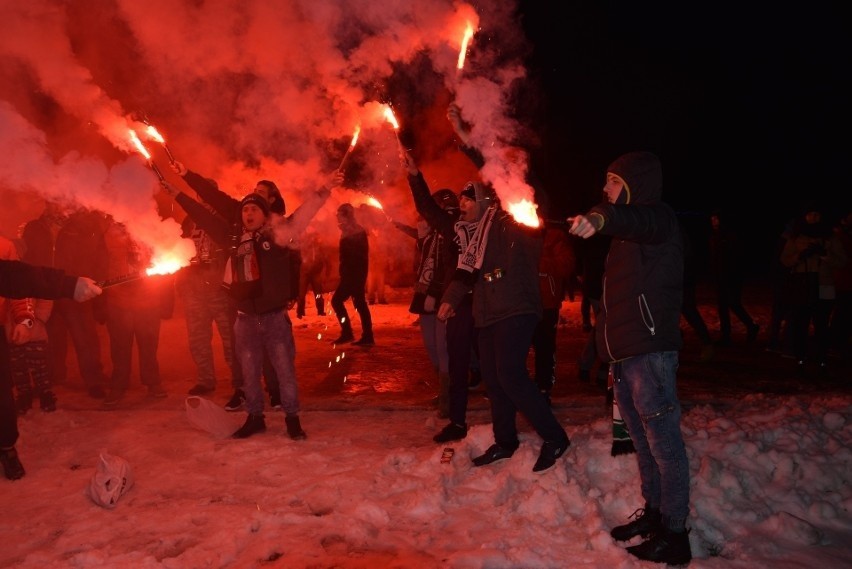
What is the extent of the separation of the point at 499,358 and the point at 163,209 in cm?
1336

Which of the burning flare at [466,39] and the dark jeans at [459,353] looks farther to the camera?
the burning flare at [466,39]

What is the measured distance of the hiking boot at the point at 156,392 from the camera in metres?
7.28

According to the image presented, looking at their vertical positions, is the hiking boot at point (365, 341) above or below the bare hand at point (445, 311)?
below

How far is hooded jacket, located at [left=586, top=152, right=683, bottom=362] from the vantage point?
11.5ft

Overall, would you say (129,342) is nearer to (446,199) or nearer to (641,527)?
(446,199)

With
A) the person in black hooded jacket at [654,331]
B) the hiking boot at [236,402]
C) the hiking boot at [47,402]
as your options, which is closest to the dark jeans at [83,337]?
the hiking boot at [47,402]

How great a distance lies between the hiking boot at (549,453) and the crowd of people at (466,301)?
0.04 ft

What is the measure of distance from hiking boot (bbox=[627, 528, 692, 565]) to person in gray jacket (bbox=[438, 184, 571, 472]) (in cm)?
109

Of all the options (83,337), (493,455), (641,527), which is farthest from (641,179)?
(83,337)

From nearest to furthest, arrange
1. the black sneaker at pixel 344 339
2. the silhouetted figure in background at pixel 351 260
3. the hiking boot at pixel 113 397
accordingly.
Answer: the hiking boot at pixel 113 397 → the silhouetted figure in background at pixel 351 260 → the black sneaker at pixel 344 339

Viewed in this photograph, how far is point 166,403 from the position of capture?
23.0 ft

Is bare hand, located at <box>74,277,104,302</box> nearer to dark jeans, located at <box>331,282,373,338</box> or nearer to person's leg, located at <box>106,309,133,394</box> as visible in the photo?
person's leg, located at <box>106,309,133,394</box>

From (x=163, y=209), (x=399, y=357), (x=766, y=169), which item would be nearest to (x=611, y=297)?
(x=399, y=357)

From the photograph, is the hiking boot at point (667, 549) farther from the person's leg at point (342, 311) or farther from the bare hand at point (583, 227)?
the person's leg at point (342, 311)
